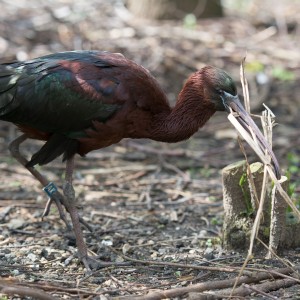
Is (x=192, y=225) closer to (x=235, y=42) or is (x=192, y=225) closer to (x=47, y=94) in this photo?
(x=47, y=94)

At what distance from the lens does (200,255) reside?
19.7ft

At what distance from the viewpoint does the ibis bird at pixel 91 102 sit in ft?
19.8

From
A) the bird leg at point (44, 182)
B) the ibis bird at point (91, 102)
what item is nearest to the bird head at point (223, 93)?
the ibis bird at point (91, 102)

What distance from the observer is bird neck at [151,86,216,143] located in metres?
6.25

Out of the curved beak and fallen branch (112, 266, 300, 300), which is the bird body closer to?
the curved beak

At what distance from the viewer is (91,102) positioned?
6.03m

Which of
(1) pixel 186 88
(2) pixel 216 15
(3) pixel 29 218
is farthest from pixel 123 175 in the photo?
(2) pixel 216 15

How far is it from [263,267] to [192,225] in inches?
58.5

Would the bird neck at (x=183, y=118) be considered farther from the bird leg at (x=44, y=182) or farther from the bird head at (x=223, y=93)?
the bird leg at (x=44, y=182)

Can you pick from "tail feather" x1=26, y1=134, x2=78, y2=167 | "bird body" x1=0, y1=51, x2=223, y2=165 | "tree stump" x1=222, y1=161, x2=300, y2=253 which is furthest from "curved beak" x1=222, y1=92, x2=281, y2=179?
"tail feather" x1=26, y1=134, x2=78, y2=167

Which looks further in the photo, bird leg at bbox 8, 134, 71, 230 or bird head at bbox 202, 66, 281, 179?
bird leg at bbox 8, 134, 71, 230

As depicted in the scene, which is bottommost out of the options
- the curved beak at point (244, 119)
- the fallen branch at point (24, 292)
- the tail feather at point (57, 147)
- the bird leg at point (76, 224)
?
the fallen branch at point (24, 292)

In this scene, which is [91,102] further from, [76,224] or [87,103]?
[76,224]

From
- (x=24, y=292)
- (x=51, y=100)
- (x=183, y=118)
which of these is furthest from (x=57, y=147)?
(x=24, y=292)
